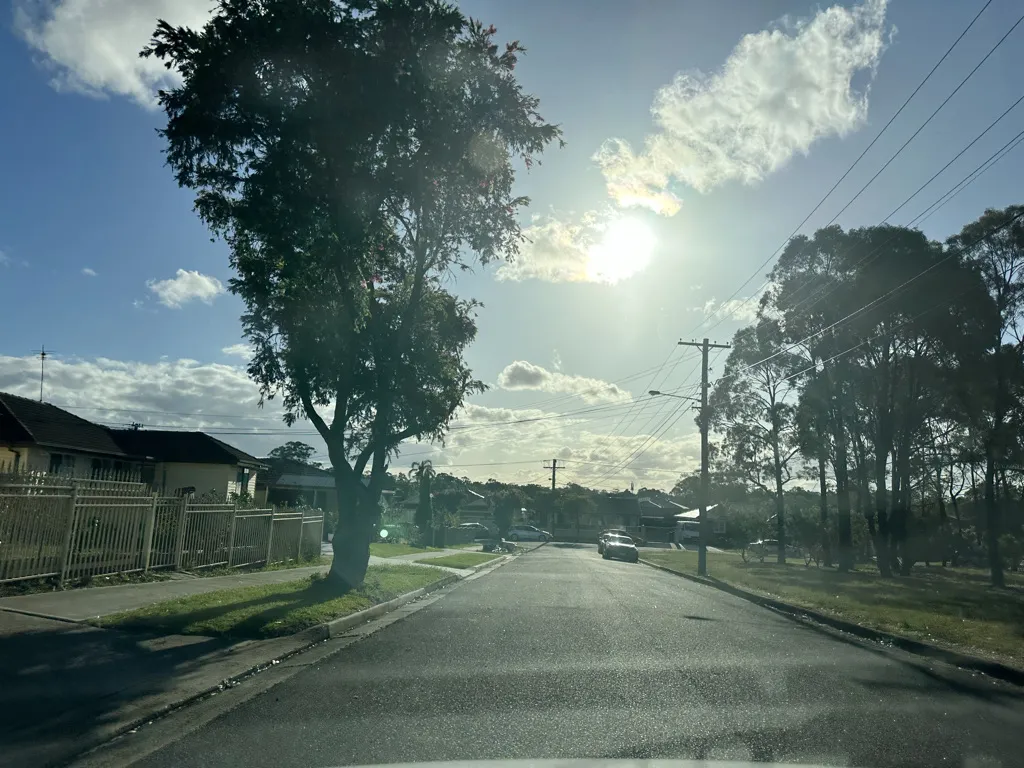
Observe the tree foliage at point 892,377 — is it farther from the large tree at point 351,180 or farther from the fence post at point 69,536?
the fence post at point 69,536

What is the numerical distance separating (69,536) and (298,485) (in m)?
48.9

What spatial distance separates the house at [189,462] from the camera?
128 ft

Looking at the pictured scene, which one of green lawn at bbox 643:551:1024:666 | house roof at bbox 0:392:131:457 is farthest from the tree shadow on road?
house roof at bbox 0:392:131:457

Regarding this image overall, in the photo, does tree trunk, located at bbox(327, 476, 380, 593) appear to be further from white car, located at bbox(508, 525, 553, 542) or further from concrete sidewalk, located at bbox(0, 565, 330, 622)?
white car, located at bbox(508, 525, 553, 542)

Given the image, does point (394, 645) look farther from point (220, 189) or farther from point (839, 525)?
point (839, 525)

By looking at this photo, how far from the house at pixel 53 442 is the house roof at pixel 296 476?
21.6m

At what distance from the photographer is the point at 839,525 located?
38688 millimetres

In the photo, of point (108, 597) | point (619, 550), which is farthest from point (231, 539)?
point (619, 550)

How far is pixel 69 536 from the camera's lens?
44.8 ft

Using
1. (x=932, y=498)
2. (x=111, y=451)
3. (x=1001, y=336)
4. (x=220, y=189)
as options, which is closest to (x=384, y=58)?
(x=220, y=189)

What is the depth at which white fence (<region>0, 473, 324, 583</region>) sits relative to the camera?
12664 mm

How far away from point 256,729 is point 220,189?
10.8m

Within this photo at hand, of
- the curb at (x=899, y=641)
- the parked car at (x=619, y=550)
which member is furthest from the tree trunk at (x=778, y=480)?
the curb at (x=899, y=641)

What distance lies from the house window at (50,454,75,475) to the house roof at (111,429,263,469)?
19.7 feet
